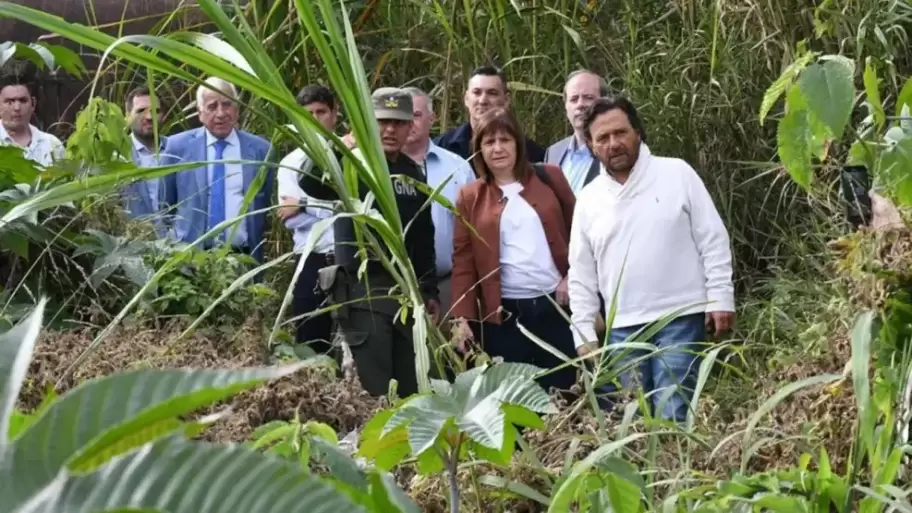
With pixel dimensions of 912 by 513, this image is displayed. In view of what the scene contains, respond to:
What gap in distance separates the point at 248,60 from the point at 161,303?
1.87 meters

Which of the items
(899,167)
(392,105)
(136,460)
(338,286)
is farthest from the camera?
(392,105)

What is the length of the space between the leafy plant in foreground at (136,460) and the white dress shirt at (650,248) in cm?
382

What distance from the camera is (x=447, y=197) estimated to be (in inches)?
213

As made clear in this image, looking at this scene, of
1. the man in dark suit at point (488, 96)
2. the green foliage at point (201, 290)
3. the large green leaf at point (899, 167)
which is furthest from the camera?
the man in dark suit at point (488, 96)

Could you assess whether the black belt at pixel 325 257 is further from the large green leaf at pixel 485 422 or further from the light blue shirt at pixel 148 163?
the large green leaf at pixel 485 422

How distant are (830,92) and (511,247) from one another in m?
2.95

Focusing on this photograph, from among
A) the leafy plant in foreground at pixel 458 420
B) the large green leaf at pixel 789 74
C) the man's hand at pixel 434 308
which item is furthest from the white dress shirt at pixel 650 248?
the leafy plant in foreground at pixel 458 420

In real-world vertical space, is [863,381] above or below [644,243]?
above

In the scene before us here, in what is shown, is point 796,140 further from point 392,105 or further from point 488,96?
point 488,96

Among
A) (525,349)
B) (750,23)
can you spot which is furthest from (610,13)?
(525,349)

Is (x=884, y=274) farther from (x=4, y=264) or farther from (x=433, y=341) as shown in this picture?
(x=4, y=264)

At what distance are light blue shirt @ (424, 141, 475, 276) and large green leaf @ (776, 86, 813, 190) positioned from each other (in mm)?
3094

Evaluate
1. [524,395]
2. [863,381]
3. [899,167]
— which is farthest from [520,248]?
[524,395]

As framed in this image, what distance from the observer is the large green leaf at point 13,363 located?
59 cm
